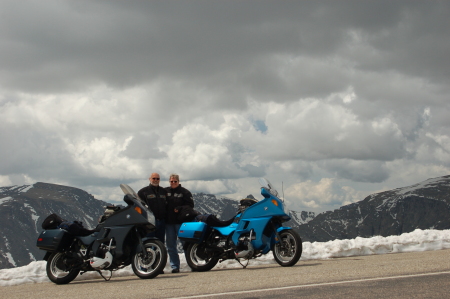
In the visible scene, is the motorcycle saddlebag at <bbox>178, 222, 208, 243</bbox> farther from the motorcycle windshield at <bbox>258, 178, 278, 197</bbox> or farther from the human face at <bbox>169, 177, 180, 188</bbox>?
the motorcycle windshield at <bbox>258, 178, 278, 197</bbox>

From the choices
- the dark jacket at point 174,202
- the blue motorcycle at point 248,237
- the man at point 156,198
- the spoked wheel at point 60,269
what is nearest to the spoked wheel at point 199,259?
the blue motorcycle at point 248,237

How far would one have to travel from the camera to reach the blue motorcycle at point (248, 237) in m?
10.3

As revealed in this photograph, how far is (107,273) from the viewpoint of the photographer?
10320 mm

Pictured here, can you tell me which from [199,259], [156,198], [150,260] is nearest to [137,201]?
[150,260]

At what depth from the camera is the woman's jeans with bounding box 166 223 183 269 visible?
11133 millimetres

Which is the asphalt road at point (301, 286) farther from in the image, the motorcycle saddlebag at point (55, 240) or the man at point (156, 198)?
the man at point (156, 198)

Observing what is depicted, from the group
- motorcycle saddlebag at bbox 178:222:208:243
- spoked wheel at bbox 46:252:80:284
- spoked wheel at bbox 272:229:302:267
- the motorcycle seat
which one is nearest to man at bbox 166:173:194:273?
motorcycle saddlebag at bbox 178:222:208:243

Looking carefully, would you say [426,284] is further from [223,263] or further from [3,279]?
[3,279]

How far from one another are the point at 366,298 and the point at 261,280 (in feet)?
8.08

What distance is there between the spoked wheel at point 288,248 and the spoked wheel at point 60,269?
13.7 ft

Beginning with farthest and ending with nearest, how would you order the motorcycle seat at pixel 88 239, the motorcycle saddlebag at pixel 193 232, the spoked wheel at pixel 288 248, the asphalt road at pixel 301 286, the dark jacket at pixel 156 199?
the dark jacket at pixel 156 199 < the motorcycle saddlebag at pixel 193 232 < the spoked wheel at pixel 288 248 < the motorcycle seat at pixel 88 239 < the asphalt road at pixel 301 286

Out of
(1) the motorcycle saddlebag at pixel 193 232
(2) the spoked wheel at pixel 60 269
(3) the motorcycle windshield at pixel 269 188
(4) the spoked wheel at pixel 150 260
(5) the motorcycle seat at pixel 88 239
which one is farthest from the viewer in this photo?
(1) the motorcycle saddlebag at pixel 193 232

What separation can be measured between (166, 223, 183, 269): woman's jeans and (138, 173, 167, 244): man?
0.23 meters

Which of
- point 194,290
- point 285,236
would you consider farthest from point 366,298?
point 285,236
